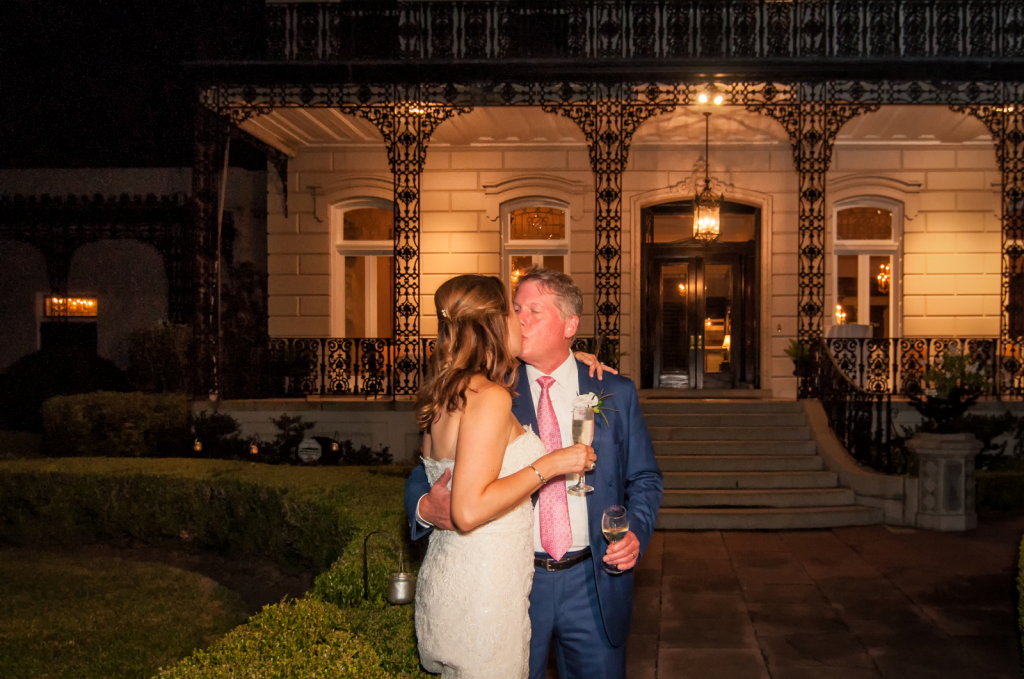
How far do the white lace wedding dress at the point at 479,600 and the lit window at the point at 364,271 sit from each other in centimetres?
1348

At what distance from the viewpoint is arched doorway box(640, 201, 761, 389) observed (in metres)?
15.7

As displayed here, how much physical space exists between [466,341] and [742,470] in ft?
29.0

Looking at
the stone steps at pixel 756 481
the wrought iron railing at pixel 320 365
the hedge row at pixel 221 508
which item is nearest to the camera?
the hedge row at pixel 221 508

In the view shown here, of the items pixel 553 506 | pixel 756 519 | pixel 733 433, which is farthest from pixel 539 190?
pixel 553 506

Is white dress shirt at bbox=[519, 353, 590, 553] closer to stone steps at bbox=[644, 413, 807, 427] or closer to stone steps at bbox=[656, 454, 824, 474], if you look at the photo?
stone steps at bbox=[656, 454, 824, 474]

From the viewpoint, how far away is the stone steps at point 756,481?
10.3 meters

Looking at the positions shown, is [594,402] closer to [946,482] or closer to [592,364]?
[592,364]

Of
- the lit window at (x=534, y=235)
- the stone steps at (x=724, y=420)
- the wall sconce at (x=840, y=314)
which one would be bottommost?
the stone steps at (x=724, y=420)

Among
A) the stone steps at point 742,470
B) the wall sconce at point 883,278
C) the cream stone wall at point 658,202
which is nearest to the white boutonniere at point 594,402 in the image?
the stone steps at point 742,470

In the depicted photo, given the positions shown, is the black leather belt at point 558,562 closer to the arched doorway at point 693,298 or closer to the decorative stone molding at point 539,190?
the decorative stone molding at point 539,190

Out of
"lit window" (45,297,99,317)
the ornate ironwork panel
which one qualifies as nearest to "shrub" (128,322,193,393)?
the ornate ironwork panel

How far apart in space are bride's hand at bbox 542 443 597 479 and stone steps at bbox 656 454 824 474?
833 centimetres

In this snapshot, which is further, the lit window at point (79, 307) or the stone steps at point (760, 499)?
the lit window at point (79, 307)

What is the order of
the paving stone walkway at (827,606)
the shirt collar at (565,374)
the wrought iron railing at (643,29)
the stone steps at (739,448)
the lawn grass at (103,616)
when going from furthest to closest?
the wrought iron railing at (643,29) → the stone steps at (739,448) → the paving stone walkway at (827,606) → the lawn grass at (103,616) → the shirt collar at (565,374)
